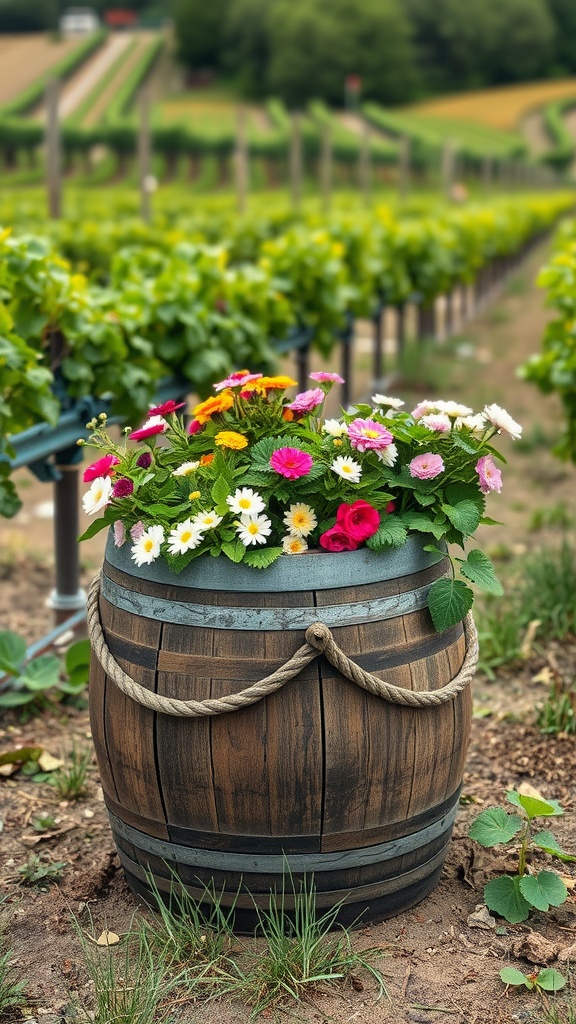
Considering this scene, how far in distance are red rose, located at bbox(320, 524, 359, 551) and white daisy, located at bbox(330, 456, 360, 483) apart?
0.11 meters

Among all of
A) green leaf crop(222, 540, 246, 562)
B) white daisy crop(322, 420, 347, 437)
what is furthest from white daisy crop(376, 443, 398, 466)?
green leaf crop(222, 540, 246, 562)

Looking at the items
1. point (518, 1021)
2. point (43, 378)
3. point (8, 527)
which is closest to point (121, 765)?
point (518, 1021)

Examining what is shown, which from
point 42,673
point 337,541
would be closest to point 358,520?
point 337,541

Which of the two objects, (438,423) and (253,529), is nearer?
(253,529)

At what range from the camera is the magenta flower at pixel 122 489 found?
2.56 metres

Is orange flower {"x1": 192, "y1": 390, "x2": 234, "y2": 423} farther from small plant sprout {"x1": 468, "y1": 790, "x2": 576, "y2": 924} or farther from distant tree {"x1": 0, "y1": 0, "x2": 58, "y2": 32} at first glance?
distant tree {"x1": 0, "y1": 0, "x2": 58, "y2": 32}

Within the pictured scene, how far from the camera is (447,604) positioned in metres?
2.52

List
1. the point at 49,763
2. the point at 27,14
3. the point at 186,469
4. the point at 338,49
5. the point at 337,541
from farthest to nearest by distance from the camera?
the point at 338,49 → the point at 27,14 → the point at 49,763 → the point at 186,469 → the point at 337,541

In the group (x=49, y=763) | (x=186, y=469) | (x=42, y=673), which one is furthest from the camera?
(x=42, y=673)

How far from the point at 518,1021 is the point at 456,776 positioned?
0.56 meters

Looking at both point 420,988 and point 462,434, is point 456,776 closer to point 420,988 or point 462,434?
point 420,988

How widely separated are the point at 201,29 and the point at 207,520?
104060mm

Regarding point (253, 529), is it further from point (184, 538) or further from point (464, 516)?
point (464, 516)

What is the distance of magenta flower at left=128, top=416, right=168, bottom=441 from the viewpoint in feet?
8.57
